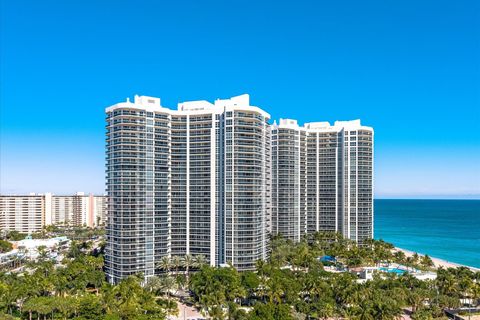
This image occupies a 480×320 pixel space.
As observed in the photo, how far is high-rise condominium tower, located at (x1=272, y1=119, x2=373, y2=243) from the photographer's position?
382 feet

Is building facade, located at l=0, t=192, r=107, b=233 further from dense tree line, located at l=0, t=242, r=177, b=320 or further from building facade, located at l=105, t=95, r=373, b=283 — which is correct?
dense tree line, located at l=0, t=242, r=177, b=320

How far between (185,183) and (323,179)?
169 ft

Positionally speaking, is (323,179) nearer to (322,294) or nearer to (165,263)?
(165,263)

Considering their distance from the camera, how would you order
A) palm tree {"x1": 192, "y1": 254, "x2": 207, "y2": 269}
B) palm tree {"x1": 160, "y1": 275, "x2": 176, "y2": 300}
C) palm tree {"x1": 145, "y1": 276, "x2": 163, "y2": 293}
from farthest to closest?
palm tree {"x1": 192, "y1": 254, "x2": 207, "y2": 269}, palm tree {"x1": 145, "y1": 276, "x2": 163, "y2": 293}, palm tree {"x1": 160, "y1": 275, "x2": 176, "y2": 300}

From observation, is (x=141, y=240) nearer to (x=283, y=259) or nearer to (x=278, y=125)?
(x=283, y=259)

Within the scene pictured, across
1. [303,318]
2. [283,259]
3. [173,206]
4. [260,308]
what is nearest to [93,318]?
[260,308]

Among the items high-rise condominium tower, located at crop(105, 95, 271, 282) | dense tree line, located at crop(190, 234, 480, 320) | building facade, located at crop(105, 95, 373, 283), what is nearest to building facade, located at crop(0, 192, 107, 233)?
building facade, located at crop(105, 95, 373, 283)

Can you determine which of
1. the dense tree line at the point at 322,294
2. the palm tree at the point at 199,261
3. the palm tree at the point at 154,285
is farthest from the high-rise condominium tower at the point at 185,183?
the dense tree line at the point at 322,294

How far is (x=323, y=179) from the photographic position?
404ft

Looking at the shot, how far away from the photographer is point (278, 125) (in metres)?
117

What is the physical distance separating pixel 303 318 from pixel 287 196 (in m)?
60.5

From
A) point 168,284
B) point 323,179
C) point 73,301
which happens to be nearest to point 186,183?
point 168,284

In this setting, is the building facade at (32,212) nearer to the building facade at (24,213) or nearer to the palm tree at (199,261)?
the building facade at (24,213)

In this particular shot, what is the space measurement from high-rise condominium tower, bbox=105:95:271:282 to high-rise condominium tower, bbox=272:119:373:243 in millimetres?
21598
